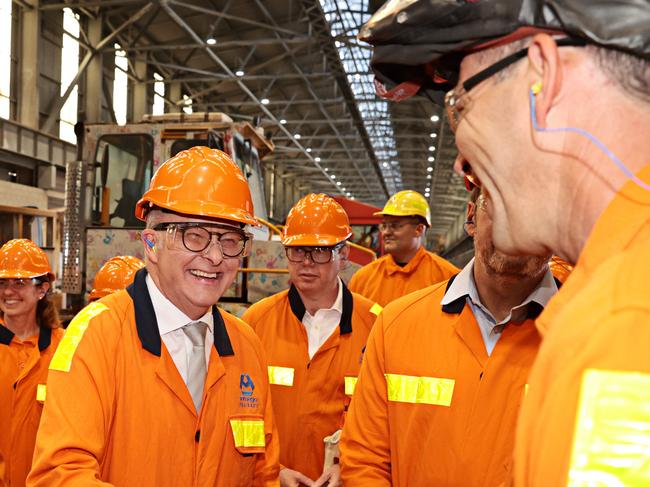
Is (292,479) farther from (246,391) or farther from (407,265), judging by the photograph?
(407,265)

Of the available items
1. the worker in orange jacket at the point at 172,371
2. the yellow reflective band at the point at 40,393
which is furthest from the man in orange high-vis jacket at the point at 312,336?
the yellow reflective band at the point at 40,393

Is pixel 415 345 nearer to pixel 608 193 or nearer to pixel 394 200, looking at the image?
pixel 608 193

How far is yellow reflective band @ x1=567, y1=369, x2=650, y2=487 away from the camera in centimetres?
60

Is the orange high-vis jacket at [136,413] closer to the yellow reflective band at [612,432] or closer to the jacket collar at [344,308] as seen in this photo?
the jacket collar at [344,308]

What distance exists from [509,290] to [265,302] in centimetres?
212

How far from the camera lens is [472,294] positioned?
7.13 ft

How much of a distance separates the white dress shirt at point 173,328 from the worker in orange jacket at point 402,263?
147 inches

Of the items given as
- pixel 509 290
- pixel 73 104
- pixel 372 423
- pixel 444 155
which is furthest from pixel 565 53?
pixel 444 155

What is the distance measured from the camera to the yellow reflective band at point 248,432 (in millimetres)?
2184

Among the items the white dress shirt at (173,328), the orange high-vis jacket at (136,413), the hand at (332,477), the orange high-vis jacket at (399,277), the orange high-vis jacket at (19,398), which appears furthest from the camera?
the orange high-vis jacket at (399,277)

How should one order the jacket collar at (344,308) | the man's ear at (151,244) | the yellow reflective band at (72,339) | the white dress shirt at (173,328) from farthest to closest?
the jacket collar at (344,308) → the man's ear at (151,244) → the white dress shirt at (173,328) → the yellow reflective band at (72,339)

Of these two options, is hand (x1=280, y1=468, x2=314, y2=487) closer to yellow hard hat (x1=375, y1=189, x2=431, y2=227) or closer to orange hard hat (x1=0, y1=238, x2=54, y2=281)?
orange hard hat (x1=0, y1=238, x2=54, y2=281)

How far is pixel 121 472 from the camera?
6.32 feet

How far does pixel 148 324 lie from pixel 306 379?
1.52m
